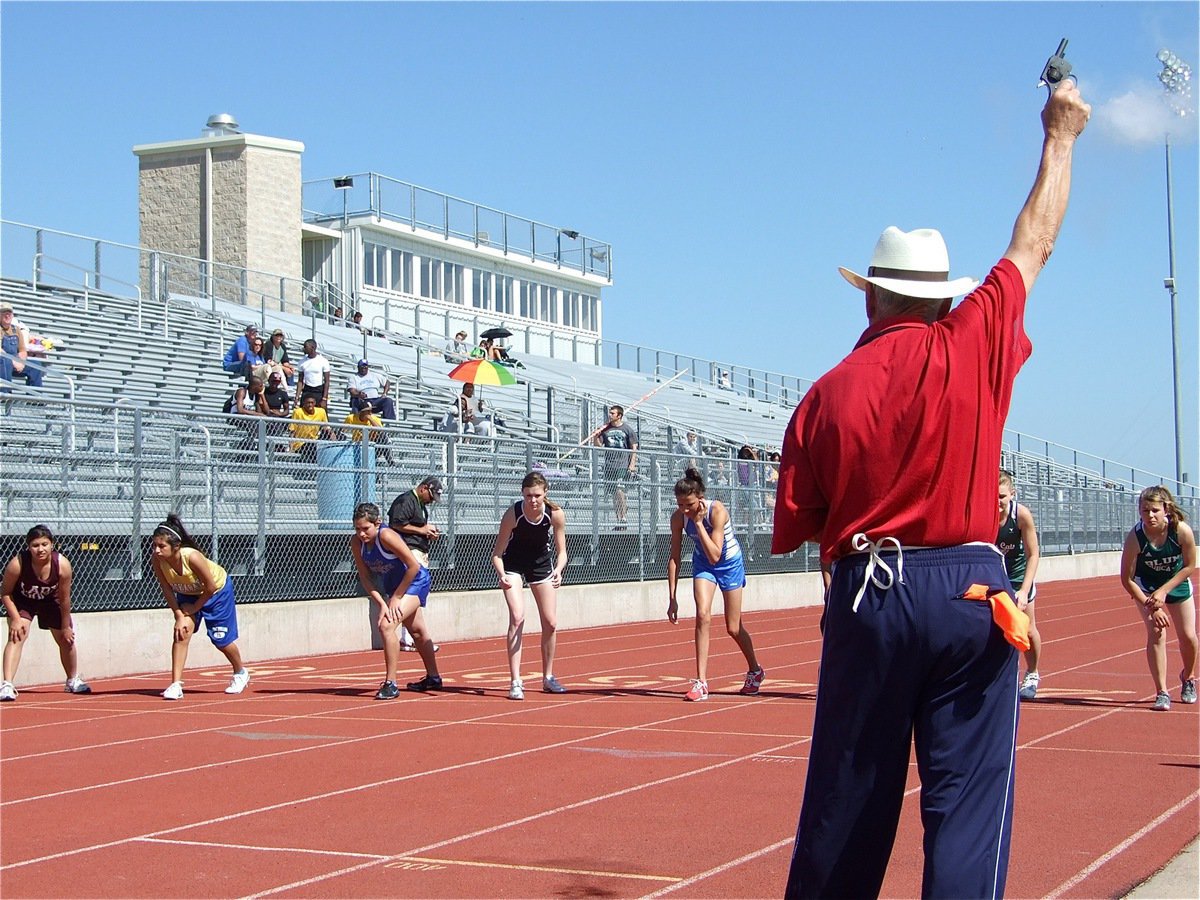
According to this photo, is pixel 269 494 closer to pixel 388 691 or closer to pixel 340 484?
pixel 340 484

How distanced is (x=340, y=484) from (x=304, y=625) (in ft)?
5.70

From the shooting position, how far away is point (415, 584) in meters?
13.3

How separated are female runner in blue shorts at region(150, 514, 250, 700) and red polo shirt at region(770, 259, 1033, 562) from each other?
9736mm

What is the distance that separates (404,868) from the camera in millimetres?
6352

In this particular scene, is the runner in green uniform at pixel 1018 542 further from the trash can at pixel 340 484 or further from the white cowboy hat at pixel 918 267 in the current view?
the trash can at pixel 340 484

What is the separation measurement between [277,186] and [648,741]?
102 ft

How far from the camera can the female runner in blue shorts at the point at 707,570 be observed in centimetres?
1259

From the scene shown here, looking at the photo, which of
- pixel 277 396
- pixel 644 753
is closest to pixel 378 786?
pixel 644 753

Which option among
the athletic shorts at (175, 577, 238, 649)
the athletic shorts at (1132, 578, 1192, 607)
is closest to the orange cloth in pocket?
the athletic shorts at (1132, 578, 1192, 607)

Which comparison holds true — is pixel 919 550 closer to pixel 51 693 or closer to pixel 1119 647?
pixel 51 693

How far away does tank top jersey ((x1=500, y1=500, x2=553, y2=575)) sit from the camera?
42.4ft

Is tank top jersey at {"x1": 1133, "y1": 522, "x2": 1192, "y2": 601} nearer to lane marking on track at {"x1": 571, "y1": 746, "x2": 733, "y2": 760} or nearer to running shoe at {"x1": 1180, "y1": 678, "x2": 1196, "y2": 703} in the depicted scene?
running shoe at {"x1": 1180, "y1": 678, "x2": 1196, "y2": 703}

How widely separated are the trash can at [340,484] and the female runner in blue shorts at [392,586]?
3.84 metres

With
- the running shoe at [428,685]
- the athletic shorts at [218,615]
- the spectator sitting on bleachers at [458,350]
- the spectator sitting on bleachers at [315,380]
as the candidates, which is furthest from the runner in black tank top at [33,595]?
A: the spectator sitting on bleachers at [458,350]
